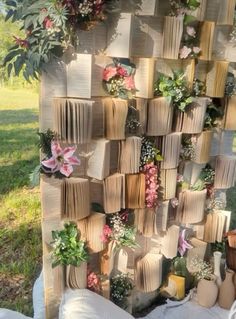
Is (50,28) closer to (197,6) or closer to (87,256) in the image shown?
(197,6)

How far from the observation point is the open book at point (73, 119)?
1675mm

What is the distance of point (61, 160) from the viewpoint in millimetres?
1768

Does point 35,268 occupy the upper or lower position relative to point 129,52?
lower

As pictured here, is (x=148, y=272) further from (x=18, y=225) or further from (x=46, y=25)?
(x=18, y=225)

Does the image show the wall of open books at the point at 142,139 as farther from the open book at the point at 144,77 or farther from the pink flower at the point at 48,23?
the pink flower at the point at 48,23

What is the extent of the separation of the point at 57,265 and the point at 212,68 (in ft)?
4.19

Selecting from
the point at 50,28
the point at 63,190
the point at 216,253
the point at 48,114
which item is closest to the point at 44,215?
the point at 63,190

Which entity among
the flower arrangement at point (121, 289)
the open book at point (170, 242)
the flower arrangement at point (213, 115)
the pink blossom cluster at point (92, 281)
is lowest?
the flower arrangement at point (121, 289)

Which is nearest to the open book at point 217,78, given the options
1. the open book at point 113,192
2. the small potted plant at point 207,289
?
the open book at point 113,192

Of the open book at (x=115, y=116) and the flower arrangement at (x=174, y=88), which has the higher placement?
the flower arrangement at (x=174, y=88)

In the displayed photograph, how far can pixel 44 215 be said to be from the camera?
1824mm

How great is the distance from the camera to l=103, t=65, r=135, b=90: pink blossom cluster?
5.81 feet

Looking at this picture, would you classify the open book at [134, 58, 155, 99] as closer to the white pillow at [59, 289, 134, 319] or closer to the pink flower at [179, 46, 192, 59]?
the pink flower at [179, 46, 192, 59]

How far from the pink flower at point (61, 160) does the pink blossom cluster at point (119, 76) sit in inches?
13.8
